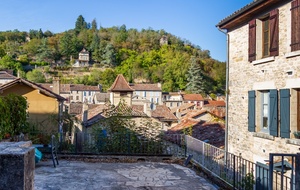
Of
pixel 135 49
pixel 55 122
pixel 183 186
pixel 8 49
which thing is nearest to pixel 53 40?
pixel 8 49

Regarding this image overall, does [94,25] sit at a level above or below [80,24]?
below

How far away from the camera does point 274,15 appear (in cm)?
1034

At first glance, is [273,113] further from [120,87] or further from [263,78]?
[120,87]

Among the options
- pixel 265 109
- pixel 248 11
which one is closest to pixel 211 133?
pixel 265 109

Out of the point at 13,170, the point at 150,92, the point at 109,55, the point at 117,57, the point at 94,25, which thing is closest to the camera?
the point at 13,170

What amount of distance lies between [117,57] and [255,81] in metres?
114

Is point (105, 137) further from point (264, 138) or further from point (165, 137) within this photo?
point (264, 138)

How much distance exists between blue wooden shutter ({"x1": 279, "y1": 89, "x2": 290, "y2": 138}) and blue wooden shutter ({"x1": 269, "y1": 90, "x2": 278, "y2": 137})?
0.29 meters

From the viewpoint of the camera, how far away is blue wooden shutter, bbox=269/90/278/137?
33.2 feet

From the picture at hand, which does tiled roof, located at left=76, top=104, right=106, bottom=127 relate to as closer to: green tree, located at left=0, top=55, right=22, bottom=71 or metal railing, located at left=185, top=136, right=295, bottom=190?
metal railing, located at left=185, top=136, right=295, bottom=190

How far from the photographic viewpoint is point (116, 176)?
27.0 feet

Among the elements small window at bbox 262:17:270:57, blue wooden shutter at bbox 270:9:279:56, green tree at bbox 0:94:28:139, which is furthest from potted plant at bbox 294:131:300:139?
green tree at bbox 0:94:28:139

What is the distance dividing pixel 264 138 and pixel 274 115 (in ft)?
3.35

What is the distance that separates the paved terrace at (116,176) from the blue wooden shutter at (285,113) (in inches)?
127
